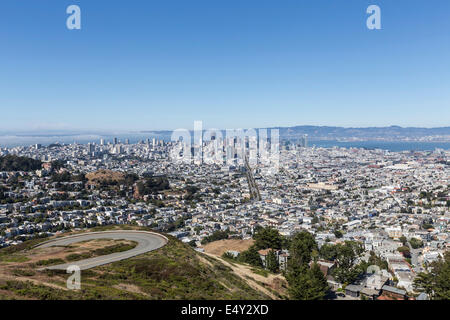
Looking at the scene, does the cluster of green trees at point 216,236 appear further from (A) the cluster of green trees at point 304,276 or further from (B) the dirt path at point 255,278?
(B) the dirt path at point 255,278

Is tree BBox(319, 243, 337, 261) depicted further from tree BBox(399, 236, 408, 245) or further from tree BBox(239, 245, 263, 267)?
tree BBox(399, 236, 408, 245)

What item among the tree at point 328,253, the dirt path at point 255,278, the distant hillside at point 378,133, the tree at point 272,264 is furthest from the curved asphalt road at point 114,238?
the distant hillside at point 378,133

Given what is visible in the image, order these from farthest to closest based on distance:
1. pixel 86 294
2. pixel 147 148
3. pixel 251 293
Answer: pixel 147 148 < pixel 251 293 < pixel 86 294

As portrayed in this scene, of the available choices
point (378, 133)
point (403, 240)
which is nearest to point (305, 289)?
point (403, 240)

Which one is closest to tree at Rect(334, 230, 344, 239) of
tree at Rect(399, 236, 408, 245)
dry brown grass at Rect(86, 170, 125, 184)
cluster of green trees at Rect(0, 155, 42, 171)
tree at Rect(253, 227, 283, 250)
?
tree at Rect(399, 236, 408, 245)

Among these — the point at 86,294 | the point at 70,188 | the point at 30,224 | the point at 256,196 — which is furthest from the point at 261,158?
the point at 86,294

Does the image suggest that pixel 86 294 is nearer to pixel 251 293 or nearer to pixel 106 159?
pixel 251 293
